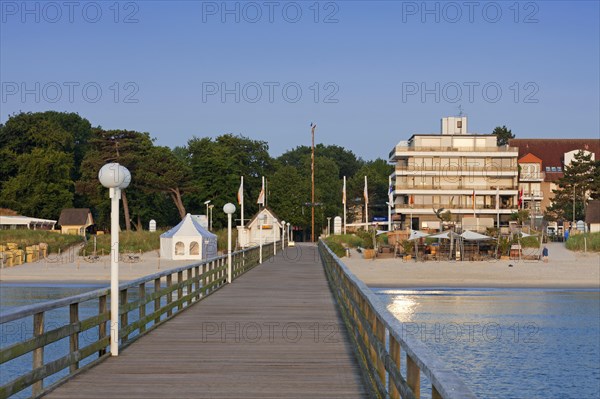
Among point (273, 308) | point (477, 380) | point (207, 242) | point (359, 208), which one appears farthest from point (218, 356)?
point (359, 208)

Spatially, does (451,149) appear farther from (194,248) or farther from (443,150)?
(194,248)

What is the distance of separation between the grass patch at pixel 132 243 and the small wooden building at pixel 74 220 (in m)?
22.4

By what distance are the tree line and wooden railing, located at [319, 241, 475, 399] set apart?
→ 79.0m

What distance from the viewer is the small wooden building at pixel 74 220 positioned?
295ft

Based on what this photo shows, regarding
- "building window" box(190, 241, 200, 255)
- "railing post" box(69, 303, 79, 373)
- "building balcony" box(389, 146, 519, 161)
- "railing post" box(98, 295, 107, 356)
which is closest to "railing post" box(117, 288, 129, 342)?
"railing post" box(98, 295, 107, 356)

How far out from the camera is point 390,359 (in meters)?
7.13

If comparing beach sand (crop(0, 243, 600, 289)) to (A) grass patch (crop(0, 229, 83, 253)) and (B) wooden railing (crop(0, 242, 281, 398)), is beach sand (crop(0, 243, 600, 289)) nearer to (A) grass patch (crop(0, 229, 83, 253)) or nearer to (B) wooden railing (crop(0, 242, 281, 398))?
(A) grass patch (crop(0, 229, 83, 253))

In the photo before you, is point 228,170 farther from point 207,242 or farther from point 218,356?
point 218,356

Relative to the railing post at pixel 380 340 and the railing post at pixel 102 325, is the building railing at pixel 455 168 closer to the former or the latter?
the railing post at pixel 102 325

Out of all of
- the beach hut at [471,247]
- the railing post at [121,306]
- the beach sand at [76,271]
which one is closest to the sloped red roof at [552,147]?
the beach hut at [471,247]

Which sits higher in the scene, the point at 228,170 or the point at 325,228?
the point at 228,170

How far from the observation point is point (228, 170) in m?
96.6

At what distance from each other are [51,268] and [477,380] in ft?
126

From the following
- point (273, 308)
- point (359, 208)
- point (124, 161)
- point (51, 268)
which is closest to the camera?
point (273, 308)
